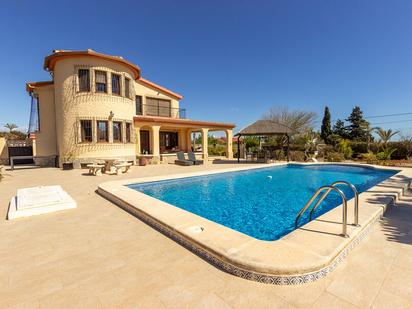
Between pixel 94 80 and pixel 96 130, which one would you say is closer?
pixel 94 80

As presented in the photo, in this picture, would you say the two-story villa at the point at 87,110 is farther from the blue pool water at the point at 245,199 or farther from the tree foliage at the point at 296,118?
the tree foliage at the point at 296,118

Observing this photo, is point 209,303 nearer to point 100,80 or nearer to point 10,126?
point 100,80

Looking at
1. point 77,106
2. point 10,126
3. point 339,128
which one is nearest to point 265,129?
point 77,106

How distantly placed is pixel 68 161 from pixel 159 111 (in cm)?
1126

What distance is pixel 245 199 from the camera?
26.9ft

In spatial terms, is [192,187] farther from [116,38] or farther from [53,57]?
[116,38]

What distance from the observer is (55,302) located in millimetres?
2391

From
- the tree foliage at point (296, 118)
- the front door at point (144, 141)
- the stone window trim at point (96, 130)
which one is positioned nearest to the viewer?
the stone window trim at point (96, 130)

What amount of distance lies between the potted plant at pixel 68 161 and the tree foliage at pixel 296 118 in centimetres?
3216

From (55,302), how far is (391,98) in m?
41.8

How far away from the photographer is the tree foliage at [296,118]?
117 feet

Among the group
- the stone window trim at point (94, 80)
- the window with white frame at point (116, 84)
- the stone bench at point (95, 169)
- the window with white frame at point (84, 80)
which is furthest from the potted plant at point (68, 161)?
the window with white frame at point (116, 84)

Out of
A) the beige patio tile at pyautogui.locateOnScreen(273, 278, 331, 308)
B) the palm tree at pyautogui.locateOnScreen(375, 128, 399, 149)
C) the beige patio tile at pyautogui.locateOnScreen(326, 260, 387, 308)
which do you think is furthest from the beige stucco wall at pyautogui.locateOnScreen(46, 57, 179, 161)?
the palm tree at pyautogui.locateOnScreen(375, 128, 399, 149)

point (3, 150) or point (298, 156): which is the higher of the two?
point (3, 150)
